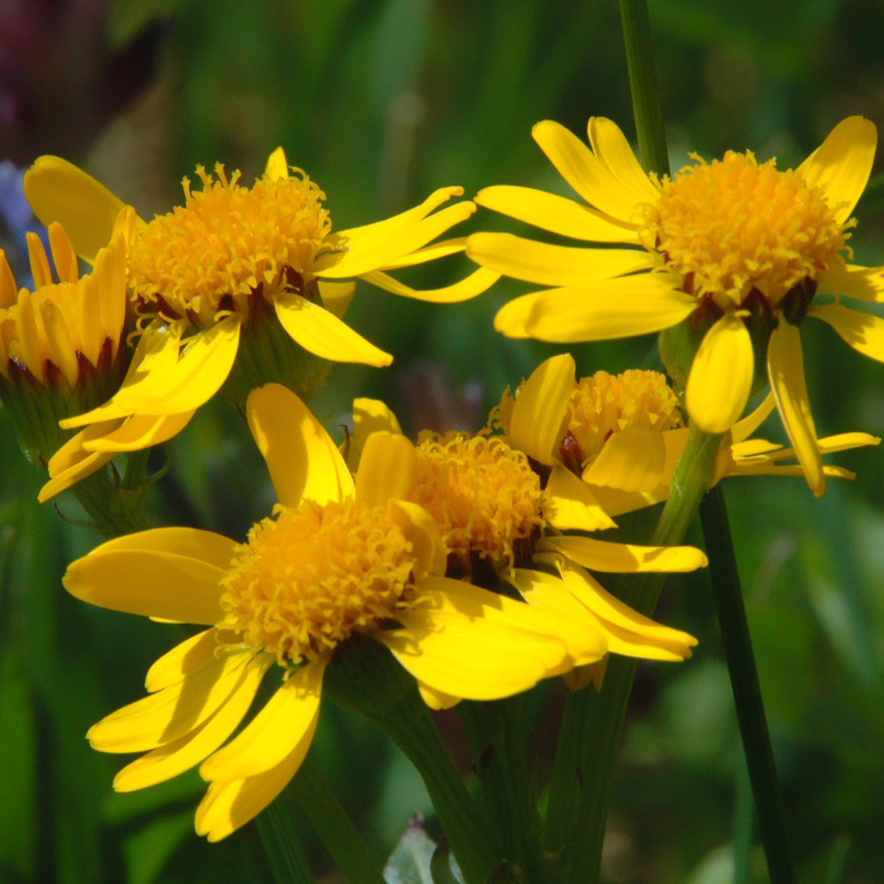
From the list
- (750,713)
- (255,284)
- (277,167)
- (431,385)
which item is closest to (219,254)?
(255,284)

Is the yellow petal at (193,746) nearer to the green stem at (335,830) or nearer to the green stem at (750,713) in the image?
the green stem at (335,830)

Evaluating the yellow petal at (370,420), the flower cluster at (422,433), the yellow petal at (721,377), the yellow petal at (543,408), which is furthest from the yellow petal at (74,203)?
the yellow petal at (721,377)

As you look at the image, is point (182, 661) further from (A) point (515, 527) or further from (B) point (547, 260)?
(B) point (547, 260)

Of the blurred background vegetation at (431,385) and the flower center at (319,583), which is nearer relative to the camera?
the flower center at (319,583)

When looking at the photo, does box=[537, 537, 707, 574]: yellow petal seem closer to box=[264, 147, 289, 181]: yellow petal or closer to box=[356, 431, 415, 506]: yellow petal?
box=[356, 431, 415, 506]: yellow petal

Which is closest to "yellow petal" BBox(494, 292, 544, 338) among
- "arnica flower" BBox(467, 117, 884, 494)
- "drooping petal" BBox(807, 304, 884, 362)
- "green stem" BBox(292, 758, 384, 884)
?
"arnica flower" BBox(467, 117, 884, 494)

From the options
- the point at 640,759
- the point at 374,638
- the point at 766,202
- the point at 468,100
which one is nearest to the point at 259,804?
the point at 374,638
